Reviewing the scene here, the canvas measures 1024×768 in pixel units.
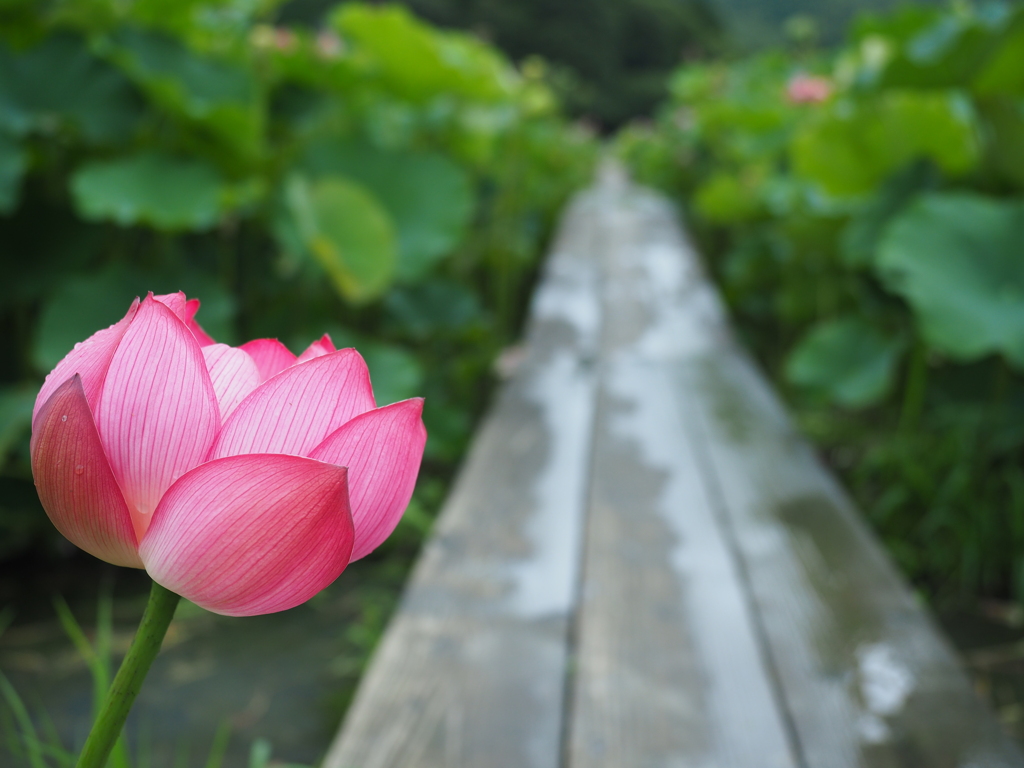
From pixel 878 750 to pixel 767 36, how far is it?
31.3 metres

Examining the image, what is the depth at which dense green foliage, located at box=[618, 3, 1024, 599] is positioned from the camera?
130 cm

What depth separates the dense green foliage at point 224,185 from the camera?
121 centimetres

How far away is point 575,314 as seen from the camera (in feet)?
7.72

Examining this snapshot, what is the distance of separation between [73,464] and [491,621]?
0.74 meters

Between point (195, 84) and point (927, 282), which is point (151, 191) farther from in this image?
point (927, 282)

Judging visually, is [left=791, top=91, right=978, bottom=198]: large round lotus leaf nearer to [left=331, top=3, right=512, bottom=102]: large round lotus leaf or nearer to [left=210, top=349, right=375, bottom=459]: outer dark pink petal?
[left=331, top=3, right=512, bottom=102]: large round lotus leaf

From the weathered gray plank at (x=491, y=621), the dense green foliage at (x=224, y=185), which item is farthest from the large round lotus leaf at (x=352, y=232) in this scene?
the weathered gray plank at (x=491, y=621)

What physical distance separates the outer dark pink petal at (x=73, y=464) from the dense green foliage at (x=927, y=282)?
124 cm

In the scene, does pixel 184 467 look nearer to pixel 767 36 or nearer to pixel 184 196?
pixel 184 196

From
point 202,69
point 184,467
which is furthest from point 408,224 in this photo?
point 184,467

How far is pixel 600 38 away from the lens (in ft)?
72.8

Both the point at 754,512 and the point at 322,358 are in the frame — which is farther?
the point at 754,512

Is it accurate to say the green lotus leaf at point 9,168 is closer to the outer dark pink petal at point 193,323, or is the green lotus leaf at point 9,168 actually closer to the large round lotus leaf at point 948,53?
the outer dark pink petal at point 193,323

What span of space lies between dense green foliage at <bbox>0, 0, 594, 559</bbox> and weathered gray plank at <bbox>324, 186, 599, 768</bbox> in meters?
0.21
